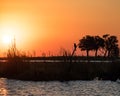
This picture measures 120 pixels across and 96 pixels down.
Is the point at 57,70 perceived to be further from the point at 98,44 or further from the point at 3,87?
the point at 98,44

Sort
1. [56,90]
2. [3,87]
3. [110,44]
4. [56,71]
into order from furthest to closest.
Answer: [110,44], [56,71], [3,87], [56,90]

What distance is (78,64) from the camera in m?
44.1

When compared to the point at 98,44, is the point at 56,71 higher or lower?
lower

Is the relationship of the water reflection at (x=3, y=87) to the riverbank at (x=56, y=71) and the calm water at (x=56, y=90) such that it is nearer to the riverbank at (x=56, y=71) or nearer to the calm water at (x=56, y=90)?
the calm water at (x=56, y=90)

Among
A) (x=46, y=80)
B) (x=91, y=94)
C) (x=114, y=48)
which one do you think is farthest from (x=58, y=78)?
(x=114, y=48)

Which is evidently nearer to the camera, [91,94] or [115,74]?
[91,94]

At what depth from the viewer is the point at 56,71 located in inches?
1656

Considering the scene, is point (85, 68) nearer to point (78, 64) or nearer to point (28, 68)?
point (78, 64)

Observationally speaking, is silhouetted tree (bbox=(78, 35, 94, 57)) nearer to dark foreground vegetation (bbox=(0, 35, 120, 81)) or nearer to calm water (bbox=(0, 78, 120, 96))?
dark foreground vegetation (bbox=(0, 35, 120, 81))

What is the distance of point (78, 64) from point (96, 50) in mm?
66379

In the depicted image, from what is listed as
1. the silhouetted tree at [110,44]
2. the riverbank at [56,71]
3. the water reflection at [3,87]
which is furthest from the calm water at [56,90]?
the silhouetted tree at [110,44]

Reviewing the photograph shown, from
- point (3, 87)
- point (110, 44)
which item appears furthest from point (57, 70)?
point (110, 44)

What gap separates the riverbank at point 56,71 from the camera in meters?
41.8

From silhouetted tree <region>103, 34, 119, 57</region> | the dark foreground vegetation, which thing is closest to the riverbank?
the dark foreground vegetation
